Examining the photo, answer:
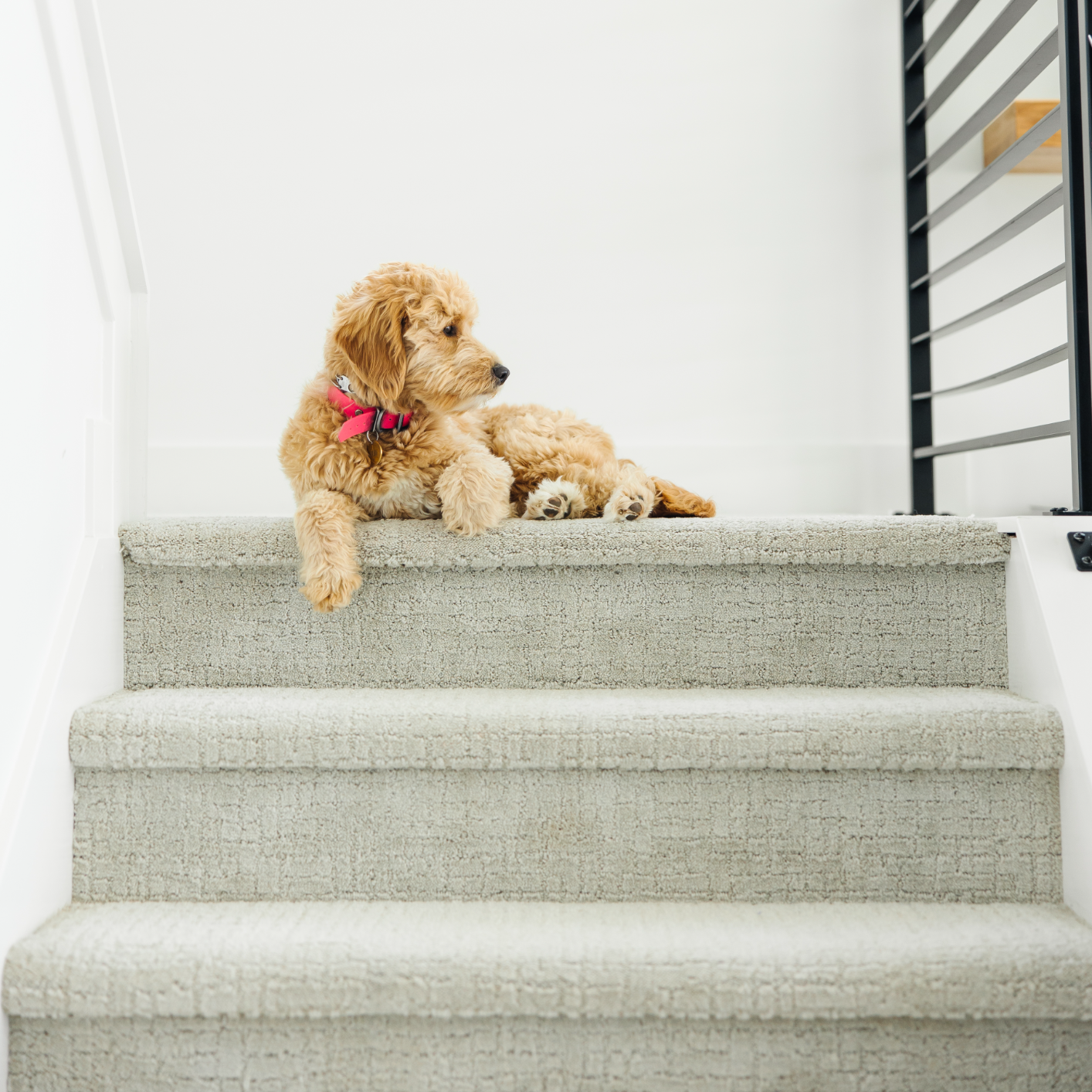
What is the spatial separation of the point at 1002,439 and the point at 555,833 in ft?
4.03

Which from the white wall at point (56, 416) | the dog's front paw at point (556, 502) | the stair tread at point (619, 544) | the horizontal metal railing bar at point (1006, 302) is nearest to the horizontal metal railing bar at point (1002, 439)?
the horizontal metal railing bar at point (1006, 302)

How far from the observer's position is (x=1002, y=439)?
1553 mm

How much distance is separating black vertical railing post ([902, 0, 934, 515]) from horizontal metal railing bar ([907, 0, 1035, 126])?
48 mm

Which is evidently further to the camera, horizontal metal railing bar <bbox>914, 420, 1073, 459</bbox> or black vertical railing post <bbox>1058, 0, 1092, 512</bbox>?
horizontal metal railing bar <bbox>914, 420, 1073, 459</bbox>

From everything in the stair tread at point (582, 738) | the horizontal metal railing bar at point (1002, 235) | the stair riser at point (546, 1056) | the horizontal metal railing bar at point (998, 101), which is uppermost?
the horizontal metal railing bar at point (998, 101)

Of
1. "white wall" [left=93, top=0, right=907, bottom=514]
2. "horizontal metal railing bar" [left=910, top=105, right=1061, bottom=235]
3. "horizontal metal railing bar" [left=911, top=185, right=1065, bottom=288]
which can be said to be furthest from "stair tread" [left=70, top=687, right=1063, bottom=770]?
"white wall" [left=93, top=0, right=907, bottom=514]

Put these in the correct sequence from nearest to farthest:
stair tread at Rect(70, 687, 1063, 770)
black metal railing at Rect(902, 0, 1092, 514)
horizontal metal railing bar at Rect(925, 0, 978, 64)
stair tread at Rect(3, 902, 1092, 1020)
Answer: stair tread at Rect(3, 902, 1092, 1020) < stair tread at Rect(70, 687, 1063, 770) < black metal railing at Rect(902, 0, 1092, 514) < horizontal metal railing bar at Rect(925, 0, 978, 64)

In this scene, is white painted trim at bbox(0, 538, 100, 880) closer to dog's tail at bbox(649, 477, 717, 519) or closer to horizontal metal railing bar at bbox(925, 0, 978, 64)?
dog's tail at bbox(649, 477, 717, 519)

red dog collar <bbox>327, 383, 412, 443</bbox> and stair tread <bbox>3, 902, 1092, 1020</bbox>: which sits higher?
red dog collar <bbox>327, 383, 412, 443</bbox>

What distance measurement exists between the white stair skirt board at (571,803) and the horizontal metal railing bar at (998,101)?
1168mm

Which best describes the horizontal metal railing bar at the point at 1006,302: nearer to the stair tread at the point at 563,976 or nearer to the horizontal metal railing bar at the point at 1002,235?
the horizontal metal railing bar at the point at 1002,235

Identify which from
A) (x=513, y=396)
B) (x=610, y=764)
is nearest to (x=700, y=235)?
(x=513, y=396)

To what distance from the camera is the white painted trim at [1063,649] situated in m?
0.88

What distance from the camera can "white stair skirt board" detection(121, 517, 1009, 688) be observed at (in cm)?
105
